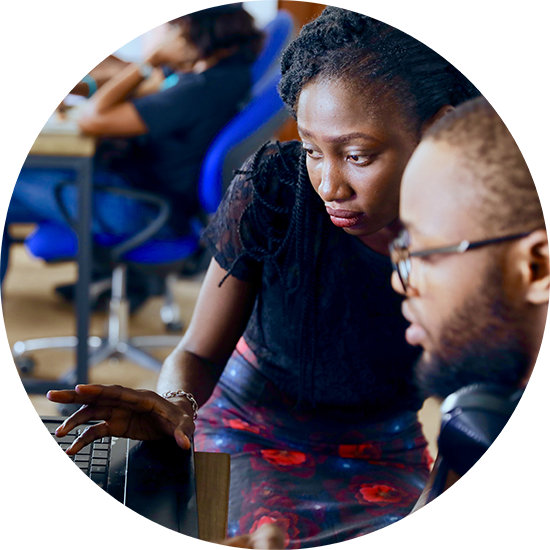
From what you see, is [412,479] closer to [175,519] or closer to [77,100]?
[175,519]

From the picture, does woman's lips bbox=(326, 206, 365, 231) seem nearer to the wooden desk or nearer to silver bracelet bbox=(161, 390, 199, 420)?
silver bracelet bbox=(161, 390, 199, 420)

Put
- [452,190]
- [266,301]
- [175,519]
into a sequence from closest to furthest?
Answer: [452,190]
[175,519]
[266,301]

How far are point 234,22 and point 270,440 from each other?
0.61 metres

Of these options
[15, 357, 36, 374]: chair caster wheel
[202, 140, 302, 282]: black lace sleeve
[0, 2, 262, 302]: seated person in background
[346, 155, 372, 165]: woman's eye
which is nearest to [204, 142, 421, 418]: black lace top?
[202, 140, 302, 282]: black lace sleeve

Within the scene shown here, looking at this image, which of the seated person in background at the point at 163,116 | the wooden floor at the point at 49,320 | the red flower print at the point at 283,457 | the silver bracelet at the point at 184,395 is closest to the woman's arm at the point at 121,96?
the seated person in background at the point at 163,116

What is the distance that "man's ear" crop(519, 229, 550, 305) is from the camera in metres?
0.64

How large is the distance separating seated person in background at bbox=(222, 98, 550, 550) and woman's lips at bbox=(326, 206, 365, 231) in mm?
54

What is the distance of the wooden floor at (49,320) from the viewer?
89 centimetres

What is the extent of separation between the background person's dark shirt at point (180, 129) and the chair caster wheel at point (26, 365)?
348mm

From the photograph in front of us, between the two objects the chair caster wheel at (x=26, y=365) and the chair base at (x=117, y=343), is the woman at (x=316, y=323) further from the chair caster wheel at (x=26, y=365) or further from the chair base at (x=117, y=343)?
the chair caster wheel at (x=26, y=365)

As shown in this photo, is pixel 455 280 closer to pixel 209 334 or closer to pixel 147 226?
pixel 209 334

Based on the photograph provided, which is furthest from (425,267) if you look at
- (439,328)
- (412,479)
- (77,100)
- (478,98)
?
(77,100)

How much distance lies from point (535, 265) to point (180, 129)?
25.5 inches

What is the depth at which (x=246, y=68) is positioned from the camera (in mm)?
952
